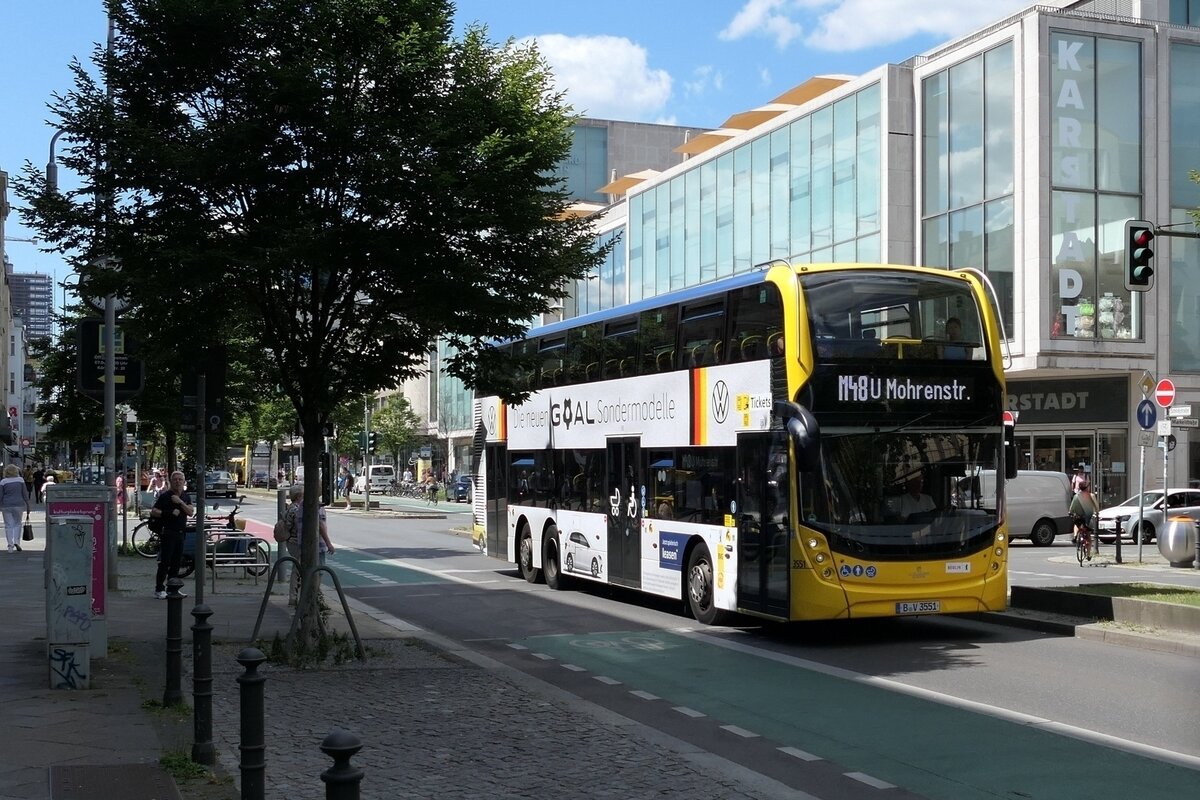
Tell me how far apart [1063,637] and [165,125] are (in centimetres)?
1115

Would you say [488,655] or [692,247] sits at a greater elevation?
[692,247]

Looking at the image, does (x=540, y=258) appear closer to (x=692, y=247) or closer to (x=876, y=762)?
(x=876, y=762)

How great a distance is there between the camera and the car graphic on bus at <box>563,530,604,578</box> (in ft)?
63.7

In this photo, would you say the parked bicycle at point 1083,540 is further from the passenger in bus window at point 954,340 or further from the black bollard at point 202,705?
the black bollard at point 202,705

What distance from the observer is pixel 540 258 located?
13.1m

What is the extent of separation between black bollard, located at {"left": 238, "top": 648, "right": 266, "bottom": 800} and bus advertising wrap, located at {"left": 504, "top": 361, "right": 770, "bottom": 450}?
915cm

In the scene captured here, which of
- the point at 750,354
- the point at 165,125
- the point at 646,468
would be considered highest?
the point at 165,125

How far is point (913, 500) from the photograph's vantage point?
46.7 ft

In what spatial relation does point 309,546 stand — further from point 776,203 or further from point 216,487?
point 216,487

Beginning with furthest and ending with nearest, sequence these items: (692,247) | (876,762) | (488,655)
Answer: (692,247), (488,655), (876,762)

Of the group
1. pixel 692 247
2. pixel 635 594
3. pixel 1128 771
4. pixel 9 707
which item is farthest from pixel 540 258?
pixel 692 247

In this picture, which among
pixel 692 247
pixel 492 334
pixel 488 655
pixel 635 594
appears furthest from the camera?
pixel 692 247

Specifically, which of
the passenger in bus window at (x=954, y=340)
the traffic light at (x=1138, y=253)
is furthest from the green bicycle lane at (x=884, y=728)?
the traffic light at (x=1138, y=253)

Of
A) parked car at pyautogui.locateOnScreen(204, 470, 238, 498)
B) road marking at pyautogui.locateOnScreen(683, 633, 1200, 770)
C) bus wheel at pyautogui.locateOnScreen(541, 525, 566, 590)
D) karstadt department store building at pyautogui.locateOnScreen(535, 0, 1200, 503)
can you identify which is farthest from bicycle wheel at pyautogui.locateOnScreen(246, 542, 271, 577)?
parked car at pyautogui.locateOnScreen(204, 470, 238, 498)
